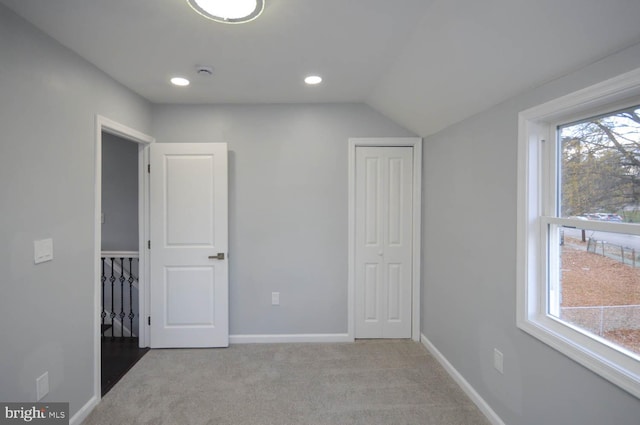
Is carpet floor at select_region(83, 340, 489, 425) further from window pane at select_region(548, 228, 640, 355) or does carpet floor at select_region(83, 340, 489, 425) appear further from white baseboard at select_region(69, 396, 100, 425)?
window pane at select_region(548, 228, 640, 355)

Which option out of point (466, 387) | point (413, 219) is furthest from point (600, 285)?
point (413, 219)

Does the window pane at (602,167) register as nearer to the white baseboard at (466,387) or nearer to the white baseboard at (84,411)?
the white baseboard at (466,387)

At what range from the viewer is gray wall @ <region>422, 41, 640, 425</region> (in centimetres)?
130

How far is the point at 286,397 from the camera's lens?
216 centimetres

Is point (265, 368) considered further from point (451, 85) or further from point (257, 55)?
point (451, 85)

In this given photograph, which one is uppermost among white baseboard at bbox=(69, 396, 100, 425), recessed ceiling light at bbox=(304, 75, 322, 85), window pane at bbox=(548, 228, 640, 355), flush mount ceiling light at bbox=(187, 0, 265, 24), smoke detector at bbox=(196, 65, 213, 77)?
recessed ceiling light at bbox=(304, 75, 322, 85)

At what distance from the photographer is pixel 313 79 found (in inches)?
94.3

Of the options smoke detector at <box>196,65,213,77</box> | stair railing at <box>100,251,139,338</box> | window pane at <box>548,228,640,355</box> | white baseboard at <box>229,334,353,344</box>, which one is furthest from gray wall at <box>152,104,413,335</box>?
window pane at <box>548,228,640,355</box>

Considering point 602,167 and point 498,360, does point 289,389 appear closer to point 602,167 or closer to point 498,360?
point 498,360

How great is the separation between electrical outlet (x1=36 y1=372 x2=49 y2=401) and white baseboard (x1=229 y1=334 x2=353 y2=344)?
1515 mm

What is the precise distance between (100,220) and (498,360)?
116 inches

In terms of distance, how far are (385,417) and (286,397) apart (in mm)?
740

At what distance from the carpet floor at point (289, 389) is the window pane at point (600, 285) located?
1.04 meters

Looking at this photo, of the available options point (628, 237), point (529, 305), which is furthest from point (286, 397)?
point (628, 237)
